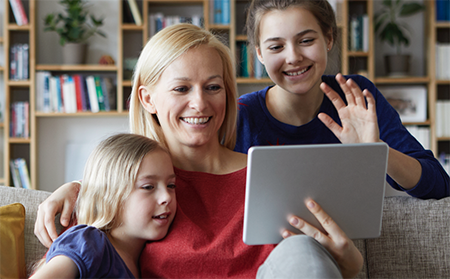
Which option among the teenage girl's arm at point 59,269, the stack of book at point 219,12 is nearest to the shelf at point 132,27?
the stack of book at point 219,12

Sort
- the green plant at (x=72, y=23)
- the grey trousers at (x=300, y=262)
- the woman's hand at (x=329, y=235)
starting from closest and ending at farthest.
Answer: the grey trousers at (x=300, y=262)
the woman's hand at (x=329, y=235)
the green plant at (x=72, y=23)

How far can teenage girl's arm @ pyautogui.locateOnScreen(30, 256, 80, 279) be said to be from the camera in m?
0.81

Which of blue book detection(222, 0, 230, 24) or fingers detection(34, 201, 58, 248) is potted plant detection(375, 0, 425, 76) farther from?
fingers detection(34, 201, 58, 248)

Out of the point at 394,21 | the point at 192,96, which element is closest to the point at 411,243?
the point at 192,96

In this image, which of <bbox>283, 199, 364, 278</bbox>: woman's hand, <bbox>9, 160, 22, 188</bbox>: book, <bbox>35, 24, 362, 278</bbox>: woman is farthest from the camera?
<bbox>9, 160, 22, 188</bbox>: book

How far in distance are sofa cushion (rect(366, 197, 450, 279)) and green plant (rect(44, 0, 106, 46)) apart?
2602mm

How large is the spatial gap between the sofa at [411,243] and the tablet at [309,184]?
43cm

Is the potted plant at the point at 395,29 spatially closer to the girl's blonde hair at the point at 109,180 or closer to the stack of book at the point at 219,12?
the stack of book at the point at 219,12

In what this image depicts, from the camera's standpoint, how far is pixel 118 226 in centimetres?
106

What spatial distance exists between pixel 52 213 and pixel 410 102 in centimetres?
299

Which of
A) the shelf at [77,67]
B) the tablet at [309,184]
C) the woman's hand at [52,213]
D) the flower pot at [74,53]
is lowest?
the woman's hand at [52,213]

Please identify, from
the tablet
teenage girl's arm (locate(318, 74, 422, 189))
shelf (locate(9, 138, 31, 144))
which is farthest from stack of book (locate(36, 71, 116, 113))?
the tablet

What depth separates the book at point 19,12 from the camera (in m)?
3.15

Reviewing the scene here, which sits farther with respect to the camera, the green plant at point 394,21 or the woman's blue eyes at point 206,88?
the green plant at point 394,21
